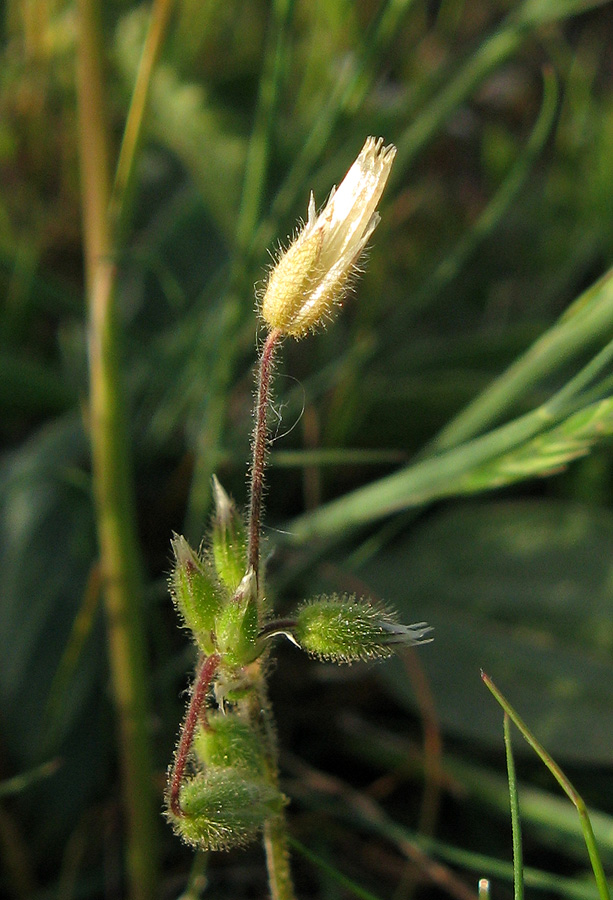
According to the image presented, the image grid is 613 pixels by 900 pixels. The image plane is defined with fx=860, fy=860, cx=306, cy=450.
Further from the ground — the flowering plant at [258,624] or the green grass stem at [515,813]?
the flowering plant at [258,624]

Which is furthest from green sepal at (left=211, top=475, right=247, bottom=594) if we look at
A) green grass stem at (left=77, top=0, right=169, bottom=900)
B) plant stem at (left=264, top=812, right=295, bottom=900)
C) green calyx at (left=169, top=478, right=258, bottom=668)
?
green grass stem at (left=77, top=0, right=169, bottom=900)

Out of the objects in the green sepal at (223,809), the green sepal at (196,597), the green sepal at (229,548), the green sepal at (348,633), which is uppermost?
the green sepal at (229,548)

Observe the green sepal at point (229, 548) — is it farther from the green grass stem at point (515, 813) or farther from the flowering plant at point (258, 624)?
the green grass stem at point (515, 813)

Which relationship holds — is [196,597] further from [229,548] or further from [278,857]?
[278,857]

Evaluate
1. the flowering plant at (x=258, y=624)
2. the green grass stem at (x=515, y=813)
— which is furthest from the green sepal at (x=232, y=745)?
the green grass stem at (x=515, y=813)

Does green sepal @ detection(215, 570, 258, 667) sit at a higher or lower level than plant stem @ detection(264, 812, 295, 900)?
higher

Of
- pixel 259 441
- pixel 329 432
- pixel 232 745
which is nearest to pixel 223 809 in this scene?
pixel 232 745

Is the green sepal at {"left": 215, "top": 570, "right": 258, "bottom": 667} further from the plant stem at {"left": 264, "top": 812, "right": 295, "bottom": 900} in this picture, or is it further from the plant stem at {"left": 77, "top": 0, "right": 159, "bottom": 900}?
the plant stem at {"left": 77, "top": 0, "right": 159, "bottom": 900}
